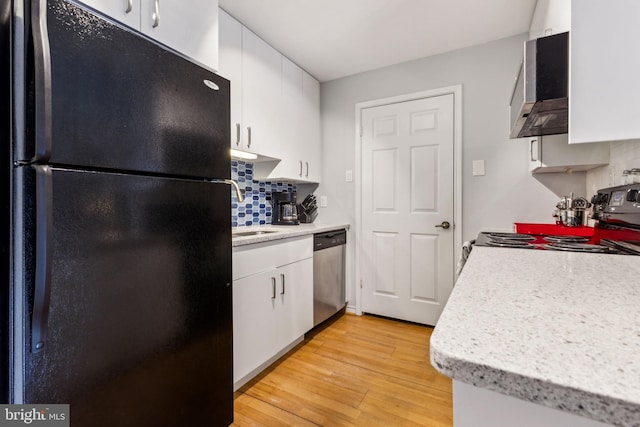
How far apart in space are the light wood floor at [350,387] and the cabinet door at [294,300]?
17 centimetres

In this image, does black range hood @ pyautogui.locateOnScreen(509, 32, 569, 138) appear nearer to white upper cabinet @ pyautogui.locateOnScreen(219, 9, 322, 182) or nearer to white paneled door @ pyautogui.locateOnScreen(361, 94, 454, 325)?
white paneled door @ pyautogui.locateOnScreen(361, 94, 454, 325)

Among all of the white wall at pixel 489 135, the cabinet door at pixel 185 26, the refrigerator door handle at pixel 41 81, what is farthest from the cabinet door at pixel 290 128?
the refrigerator door handle at pixel 41 81

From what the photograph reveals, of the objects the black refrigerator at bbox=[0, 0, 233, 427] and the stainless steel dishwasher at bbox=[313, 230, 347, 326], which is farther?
the stainless steel dishwasher at bbox=[313, 230, 347, 326]

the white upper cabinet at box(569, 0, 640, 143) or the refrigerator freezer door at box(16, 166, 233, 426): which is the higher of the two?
the white upper cabinet at box(569, 0, 640, 143)

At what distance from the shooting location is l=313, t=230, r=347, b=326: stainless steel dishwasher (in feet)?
7.77

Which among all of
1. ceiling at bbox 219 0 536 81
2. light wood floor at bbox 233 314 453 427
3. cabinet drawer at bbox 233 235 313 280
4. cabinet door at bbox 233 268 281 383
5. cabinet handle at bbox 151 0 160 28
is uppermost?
ceiling at bbox 219 0 536 81

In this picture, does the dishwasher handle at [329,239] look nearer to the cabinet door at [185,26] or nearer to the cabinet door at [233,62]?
the cabinet door at [233,62]

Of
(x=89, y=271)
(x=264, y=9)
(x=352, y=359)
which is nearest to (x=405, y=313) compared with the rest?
(x=352, y=359)

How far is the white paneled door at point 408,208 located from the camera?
246cm

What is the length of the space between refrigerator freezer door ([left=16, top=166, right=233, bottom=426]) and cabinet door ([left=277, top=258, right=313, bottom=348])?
0.66 metres

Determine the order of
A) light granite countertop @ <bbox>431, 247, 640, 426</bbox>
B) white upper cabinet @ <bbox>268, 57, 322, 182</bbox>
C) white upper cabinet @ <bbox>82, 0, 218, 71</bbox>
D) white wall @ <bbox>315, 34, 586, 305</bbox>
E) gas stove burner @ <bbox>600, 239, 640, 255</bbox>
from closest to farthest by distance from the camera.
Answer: light granite countertop @ <bbox>431, 247, 640, 426</bbox>
gas stove burner @ <bbox>600, 239, 640, 255</bbox>
white upper cabinet @ <bbox>82, 0, 218, 71</bbox>
white wall @ <bbox>315, 34, 586, 305</bbox>
white upper cabinet @ <bbox>268, 57, 322, 182</bbox>

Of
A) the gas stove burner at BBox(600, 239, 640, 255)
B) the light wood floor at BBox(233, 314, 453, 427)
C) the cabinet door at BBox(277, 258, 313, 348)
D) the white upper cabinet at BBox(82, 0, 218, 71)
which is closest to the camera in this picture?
the gas stove burner at BBox(600, 239, 640, 255)

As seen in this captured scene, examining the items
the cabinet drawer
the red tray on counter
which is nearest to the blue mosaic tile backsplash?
the cabinet drawer

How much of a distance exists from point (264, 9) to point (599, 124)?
1.90m
